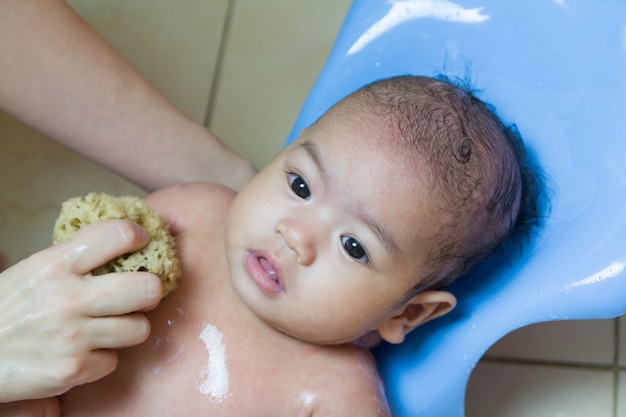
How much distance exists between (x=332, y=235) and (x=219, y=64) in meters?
0.76

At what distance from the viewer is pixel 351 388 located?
91 cm

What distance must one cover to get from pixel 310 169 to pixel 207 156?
1.11 ft

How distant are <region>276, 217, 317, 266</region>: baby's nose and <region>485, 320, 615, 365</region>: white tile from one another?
1.90 ft

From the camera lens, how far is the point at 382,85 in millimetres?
892

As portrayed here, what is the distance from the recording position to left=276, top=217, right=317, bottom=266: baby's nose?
0.80 meters

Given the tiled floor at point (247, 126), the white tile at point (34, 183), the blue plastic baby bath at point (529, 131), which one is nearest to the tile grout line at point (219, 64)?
the tiled floor at point (247, 126)

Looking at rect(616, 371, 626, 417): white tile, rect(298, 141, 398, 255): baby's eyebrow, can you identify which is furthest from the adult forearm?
rect(616, 371, 626, 417): white tile

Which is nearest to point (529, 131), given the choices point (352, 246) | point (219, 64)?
point (352, 246)

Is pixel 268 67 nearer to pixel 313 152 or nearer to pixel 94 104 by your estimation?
pixel 94 104

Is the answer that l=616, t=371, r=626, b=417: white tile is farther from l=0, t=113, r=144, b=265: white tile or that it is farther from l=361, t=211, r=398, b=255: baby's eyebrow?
l=0, t=113, r=144, b=265: white tile

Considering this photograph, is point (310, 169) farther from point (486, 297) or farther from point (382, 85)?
point (486, 297)

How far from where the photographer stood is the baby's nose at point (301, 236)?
802mm

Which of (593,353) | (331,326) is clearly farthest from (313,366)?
(593,353)

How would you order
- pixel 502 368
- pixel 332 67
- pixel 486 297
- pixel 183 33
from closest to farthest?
pixel 486 297, pixel 332 67, pixel 502 368, pixel 183 33
